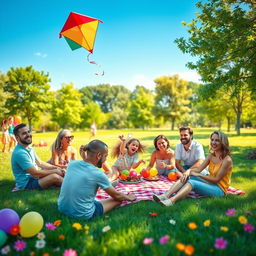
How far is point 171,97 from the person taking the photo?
4666 cm

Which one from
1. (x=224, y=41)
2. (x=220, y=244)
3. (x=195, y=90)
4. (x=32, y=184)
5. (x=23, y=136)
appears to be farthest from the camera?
(x=195, y=90)

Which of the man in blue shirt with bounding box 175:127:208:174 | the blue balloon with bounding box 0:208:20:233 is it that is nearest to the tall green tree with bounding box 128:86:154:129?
the man in blue shirt with bounding box 175:127:208:174

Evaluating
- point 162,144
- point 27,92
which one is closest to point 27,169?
point 162,144

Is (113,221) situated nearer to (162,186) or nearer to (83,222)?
(83,222)

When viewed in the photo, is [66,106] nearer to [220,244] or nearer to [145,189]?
[145,189]

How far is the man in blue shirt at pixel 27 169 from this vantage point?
175 inches

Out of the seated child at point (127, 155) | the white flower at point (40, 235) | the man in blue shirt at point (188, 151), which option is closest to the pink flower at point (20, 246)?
the white flower at point (40, 235)

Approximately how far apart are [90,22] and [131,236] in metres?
7.84

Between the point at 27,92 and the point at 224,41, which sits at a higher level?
the point at 27,92

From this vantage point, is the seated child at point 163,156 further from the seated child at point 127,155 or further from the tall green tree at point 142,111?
the tall green tree at point 142,111

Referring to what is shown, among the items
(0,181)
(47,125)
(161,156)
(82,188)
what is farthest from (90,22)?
(47,125)

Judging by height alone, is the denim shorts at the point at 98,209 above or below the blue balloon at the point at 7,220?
below

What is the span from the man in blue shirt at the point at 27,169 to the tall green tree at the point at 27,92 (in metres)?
27.6

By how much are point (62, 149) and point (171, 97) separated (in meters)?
42.8
